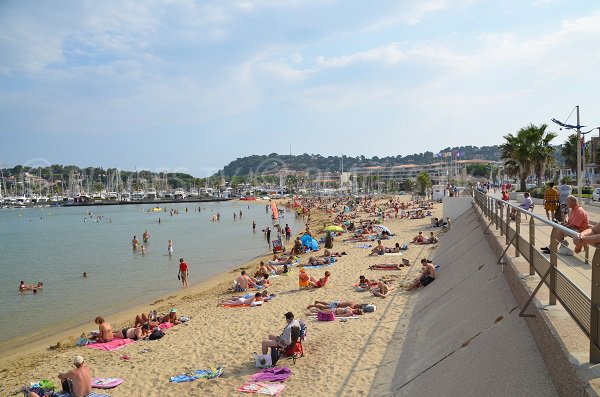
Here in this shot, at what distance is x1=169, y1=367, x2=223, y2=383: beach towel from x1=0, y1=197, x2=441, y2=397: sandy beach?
0.13 m

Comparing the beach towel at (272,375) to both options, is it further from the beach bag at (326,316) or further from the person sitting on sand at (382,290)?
the person sitting on sand at (382,290)

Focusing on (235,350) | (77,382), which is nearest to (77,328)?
(235,350)

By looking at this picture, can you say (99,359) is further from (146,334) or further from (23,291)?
(23,291)

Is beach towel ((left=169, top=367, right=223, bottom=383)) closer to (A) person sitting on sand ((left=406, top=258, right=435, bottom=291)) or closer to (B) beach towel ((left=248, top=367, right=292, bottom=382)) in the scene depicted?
(B) beach towel ((left=248, top=367, right=292, bottom=382))

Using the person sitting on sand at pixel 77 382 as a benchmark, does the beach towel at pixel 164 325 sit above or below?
below

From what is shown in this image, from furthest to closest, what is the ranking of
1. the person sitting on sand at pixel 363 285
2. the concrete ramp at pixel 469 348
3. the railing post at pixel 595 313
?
the person sitting on sand at pixel 363 285, the concrete ramp at pixel 469 348, the railing post at pixel 595 313

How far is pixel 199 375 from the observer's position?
26.6ft

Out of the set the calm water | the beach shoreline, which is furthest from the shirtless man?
the calm water

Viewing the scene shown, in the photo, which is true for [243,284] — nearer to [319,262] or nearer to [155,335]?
[319,262]

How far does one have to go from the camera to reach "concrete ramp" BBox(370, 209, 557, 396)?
4188 millimetres

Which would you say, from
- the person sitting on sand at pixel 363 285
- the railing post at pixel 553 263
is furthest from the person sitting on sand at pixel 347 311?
the railing post at pixel 553 263

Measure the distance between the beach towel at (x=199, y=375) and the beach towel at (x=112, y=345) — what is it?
307 cm

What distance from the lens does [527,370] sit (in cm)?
408

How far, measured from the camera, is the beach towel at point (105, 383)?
8.16 m
